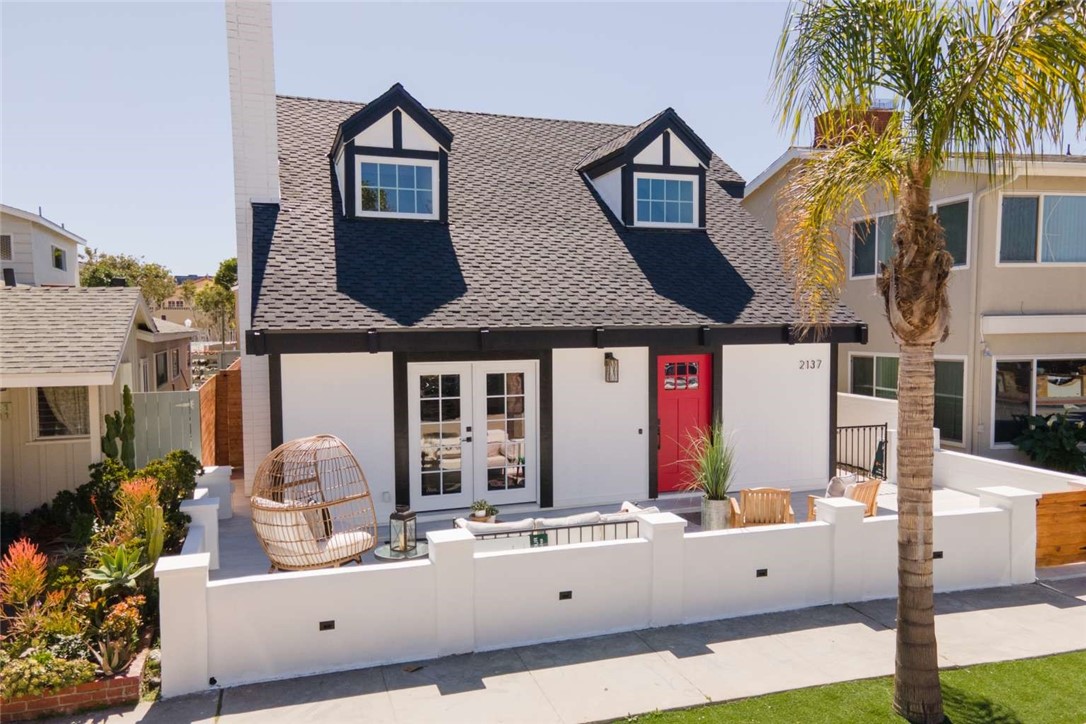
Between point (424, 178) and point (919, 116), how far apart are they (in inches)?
352

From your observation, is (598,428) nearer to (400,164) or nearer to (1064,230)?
(400,164)

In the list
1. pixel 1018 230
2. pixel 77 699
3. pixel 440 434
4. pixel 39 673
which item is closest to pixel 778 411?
pixel 440 434

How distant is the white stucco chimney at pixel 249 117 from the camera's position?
12.1 m

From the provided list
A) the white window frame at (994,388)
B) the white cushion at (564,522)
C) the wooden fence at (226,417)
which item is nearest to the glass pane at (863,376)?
the white window frame at (994,388)

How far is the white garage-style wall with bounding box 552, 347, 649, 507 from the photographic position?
11.5 metres

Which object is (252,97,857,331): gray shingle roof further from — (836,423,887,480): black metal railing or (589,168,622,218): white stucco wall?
(836,423,887,480): black metal railing

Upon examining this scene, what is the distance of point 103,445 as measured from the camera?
394 inches

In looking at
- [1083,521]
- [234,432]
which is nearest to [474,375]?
[234,432]

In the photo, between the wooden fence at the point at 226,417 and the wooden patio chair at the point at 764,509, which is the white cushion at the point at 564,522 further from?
the wooden fence at the point at 226,417

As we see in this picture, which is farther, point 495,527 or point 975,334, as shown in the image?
point 975,334

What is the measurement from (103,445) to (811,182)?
9.71 m

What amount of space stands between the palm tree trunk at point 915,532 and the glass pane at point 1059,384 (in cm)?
1188

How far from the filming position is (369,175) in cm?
1248

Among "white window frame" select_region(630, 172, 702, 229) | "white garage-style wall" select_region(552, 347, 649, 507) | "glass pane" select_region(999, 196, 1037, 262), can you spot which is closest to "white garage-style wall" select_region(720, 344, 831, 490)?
"white garage-style wall" select_region(552, 347, 649, 507)
